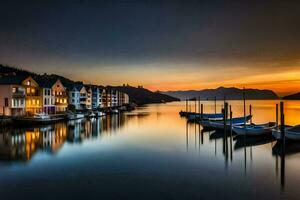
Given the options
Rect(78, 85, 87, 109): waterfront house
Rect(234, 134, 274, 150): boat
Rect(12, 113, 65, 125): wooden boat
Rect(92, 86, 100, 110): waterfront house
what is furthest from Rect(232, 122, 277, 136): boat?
Rect(92, 86, 100, 110): waterfront house

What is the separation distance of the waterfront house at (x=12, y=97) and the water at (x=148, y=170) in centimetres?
2086

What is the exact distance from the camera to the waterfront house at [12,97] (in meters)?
52.3

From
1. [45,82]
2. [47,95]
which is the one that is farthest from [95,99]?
[47,95]

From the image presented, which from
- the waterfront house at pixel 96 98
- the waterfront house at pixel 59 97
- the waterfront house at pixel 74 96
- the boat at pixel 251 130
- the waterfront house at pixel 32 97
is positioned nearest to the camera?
the boat at pixel 251 130

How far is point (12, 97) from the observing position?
52.6m

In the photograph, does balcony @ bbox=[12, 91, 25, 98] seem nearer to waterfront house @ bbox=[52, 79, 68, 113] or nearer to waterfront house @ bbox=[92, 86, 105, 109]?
waterfront house @ bbox=[52, 79, 68, 113]

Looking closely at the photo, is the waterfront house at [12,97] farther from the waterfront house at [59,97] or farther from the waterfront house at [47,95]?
the waterfront house at [59,97]

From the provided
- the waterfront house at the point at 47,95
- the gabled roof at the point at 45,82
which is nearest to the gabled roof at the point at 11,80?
the waterfront house at the point at 47,95

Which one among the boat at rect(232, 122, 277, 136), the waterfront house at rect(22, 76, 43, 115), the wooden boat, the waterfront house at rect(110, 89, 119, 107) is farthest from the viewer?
the waterfront house at rect(110, 89, 119, 107)

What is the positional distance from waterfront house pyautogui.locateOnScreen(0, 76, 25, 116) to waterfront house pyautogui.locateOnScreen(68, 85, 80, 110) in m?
28.5

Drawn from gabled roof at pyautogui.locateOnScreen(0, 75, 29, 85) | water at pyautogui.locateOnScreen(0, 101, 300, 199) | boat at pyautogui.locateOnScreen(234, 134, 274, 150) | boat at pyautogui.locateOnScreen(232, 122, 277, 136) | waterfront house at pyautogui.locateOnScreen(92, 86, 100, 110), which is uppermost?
gabled roof at pyautogui.locateOnScreen(0, 75, 29, 85)

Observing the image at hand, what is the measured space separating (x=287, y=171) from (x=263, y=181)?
12.1 feet

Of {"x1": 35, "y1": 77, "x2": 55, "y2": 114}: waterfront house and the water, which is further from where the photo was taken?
{"x1": 35, "y1": 77, "x2": 55, "y2": 114}: waterfront house

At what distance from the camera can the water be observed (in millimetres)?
15742
